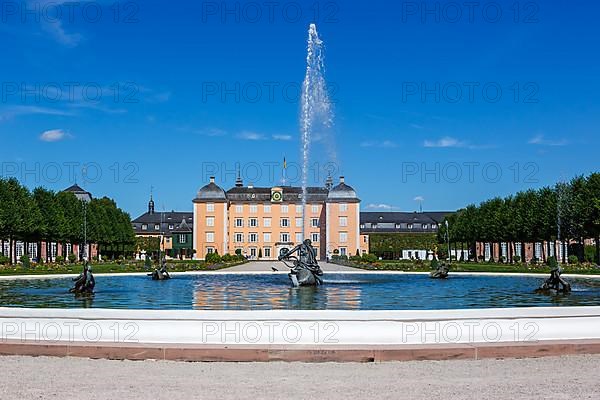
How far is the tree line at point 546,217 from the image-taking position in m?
44.5

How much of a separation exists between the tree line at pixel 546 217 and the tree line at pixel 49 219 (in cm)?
3490

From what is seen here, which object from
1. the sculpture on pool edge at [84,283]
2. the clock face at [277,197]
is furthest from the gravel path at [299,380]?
the clock face at [277,197]

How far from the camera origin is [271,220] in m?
89.7

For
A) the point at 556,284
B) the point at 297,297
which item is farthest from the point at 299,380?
the point at 556,284

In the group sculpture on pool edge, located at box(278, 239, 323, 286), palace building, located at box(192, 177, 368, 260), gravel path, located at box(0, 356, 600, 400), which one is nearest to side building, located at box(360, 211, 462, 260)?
palace building, located at box(192, 177, 368, 260)

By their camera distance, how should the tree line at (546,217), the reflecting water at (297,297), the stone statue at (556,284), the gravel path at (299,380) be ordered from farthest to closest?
the tree line at (546,217), the stone statue at (556,284), the reflecting water at (297,297), the gravel path at (299,380)

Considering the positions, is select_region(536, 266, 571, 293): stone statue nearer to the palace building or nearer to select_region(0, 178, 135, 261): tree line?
select_region(0, 178, 135, 261): tree line

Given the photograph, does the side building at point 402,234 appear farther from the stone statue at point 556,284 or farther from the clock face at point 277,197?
the stone statue at point 556,284

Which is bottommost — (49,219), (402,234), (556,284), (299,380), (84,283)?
(299,380)

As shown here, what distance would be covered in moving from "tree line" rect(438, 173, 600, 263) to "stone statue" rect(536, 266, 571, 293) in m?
25.7

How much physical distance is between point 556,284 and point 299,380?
1280 centimetres

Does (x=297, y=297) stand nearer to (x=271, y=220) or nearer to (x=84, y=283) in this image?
(x=84, y=283)

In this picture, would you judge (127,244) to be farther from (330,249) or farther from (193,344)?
(193,344)

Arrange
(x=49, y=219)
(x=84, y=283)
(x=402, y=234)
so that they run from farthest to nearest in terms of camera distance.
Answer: (x=402, y=234), (x=49, y=219), (x=84, y=283)
